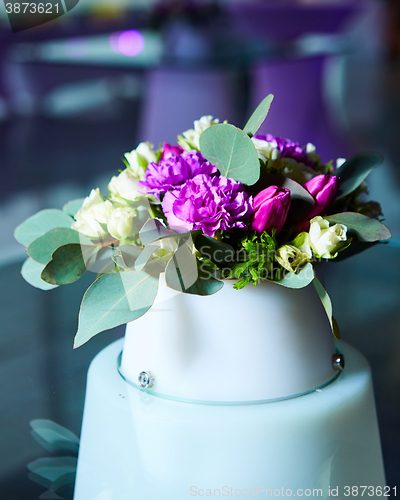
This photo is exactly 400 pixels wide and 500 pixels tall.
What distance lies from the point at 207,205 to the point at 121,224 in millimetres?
70

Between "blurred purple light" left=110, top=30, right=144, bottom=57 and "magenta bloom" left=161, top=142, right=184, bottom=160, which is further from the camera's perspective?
"blurred purple light" left=110, top=30, right=144, bottom=57

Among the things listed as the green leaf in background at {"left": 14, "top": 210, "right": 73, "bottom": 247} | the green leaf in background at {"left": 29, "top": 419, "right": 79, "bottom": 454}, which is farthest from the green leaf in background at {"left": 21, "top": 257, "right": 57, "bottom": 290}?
the green leaf in background at {"left": 29, "top": 419, "right": 79, "bottom": 454}

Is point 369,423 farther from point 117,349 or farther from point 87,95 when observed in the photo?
point 87,95

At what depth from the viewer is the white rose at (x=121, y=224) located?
0.42 m

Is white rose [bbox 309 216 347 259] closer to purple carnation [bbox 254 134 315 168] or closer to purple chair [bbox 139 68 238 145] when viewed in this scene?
purple carnation [bbox 254 134 315 168]

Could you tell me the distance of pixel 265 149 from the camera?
0.47 metres

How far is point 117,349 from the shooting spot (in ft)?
1.76

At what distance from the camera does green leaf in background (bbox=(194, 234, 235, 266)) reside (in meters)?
0.40

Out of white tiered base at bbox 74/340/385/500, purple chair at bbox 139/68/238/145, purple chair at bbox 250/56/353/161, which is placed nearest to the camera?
white tiered base at bbox 74/340/385/500

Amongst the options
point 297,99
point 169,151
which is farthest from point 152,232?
point 297,99

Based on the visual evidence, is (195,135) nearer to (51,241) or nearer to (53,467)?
(51,241)

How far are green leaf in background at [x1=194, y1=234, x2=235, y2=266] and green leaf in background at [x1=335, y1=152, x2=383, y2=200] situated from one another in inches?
5.6

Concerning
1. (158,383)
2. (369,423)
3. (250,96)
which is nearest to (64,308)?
(158,383)

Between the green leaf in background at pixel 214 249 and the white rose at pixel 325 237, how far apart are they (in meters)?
0.06
